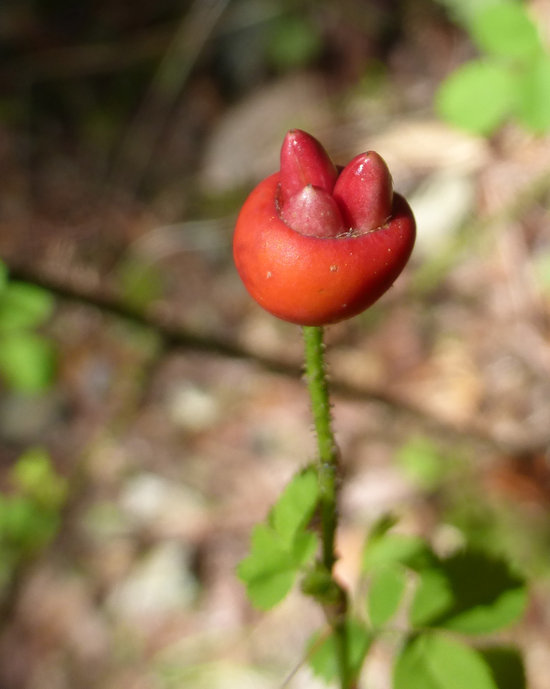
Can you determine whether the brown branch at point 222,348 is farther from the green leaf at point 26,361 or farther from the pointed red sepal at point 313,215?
the pointed red sepal at point 313,215

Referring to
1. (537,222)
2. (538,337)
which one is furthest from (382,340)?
(537,222)

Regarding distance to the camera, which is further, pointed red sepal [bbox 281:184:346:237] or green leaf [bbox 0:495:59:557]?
green leaf [bbox 0:495:59:557]

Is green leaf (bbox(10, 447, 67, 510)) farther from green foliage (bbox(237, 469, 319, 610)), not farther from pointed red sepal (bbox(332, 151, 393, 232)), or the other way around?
pointed red sepal (bbox(332, 151, 393, 232))

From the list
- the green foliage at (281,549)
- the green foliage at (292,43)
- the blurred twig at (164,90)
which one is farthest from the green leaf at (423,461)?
the green foliage at (292,43)

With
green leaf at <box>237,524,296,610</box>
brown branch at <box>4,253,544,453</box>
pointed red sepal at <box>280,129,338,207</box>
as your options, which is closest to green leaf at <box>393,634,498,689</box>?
green leaf at <box>237,524,296,610</box>

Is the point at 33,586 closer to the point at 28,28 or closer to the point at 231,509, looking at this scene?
the point at 231,509

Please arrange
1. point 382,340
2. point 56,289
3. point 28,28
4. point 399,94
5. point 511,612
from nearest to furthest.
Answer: point 511,612
point 56,289
point 382,340
point 399,94
point 28,28

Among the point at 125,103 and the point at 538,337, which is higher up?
the point at 125,103
